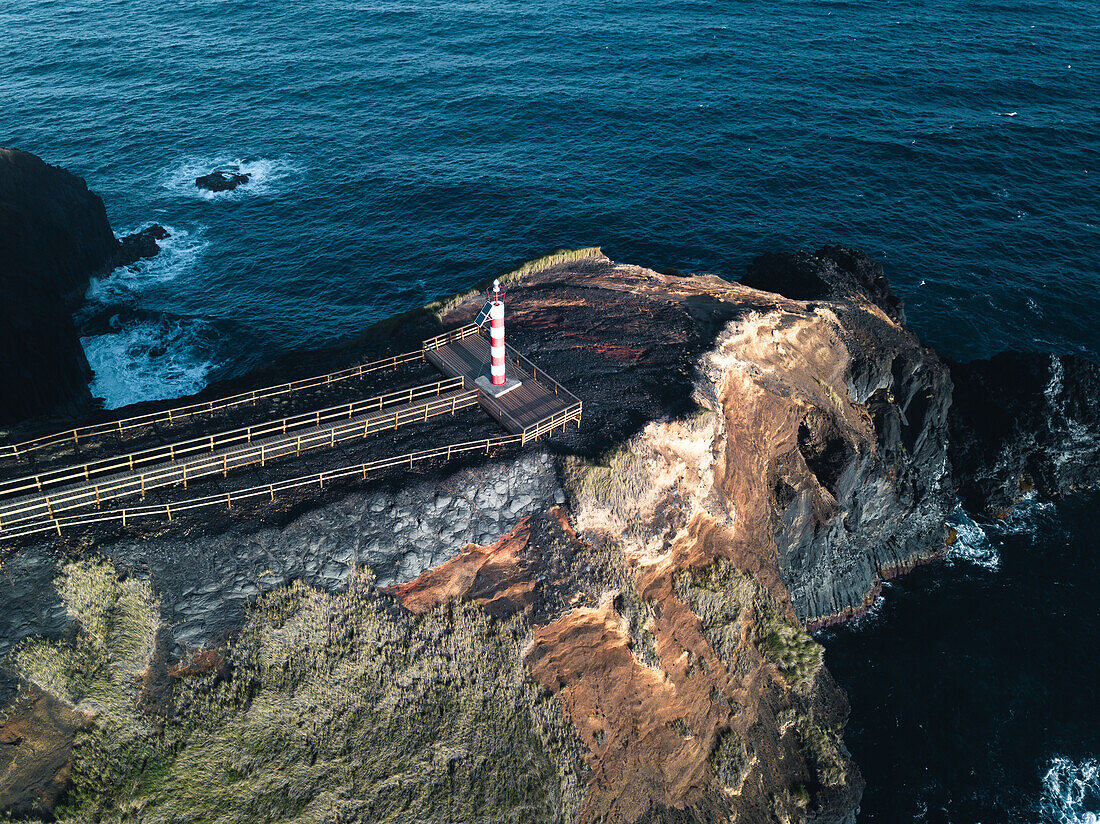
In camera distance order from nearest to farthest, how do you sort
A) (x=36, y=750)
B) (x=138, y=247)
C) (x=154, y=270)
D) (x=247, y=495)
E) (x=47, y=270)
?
(x=36, y=750) → (x=247, y=495) → (x=47, y=270) → (x=154, y=270) → (x=138, y=247)

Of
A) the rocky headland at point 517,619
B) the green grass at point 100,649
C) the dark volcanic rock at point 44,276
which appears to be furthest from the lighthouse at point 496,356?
→ the dark volcanic rock at point 44,276

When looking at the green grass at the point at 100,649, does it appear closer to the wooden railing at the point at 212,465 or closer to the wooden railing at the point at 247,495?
the wooden railing at the point at 247,495

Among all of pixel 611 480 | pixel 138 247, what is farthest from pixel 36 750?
pixel 138 247

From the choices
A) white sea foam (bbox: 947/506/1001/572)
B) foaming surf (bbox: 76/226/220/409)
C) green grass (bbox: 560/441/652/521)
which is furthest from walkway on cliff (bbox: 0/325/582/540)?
white sea foam (bbox: 947/506/1001/572)

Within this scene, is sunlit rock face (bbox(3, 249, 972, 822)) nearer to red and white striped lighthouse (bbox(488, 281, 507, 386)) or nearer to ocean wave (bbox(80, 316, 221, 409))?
red and white striped lighthouse (bbox(488, 281, 507, 386))

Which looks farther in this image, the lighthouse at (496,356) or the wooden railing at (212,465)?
the lighthouse at (496,356)

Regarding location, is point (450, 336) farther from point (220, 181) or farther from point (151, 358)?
point (220, 181)

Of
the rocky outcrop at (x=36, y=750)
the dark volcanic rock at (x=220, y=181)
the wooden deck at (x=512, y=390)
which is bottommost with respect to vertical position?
the rocky outcrop at (x=36, y=750)
